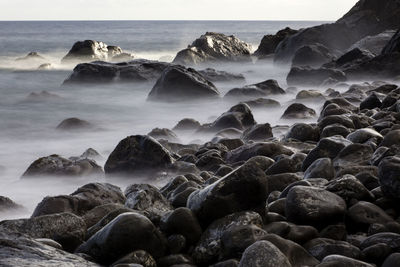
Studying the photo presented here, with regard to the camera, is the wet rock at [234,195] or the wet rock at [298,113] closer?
the wet rock at [234,195]

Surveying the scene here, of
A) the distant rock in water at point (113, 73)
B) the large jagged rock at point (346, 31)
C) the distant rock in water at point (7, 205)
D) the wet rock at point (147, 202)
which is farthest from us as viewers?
the large jagged rock at point (346, 31)

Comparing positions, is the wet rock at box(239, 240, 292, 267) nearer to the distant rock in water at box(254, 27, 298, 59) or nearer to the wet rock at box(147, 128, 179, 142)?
the wet rock at box(147, 128, 179, 142)

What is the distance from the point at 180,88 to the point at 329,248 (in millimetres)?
11570

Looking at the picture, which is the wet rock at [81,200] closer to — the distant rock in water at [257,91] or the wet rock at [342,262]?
the wet rock at [342,262]

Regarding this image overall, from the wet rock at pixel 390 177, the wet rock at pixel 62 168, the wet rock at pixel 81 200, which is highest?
the wet rock at pixel 390 177

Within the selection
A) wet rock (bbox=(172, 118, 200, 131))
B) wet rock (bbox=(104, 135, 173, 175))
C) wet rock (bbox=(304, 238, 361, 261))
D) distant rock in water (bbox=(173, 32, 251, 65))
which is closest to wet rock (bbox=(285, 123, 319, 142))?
wet rock (bbox=(104, 135, 173, 175))

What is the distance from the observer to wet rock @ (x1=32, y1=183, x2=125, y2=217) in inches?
175

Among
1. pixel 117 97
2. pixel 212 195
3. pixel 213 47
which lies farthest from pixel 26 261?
pixel 213 47

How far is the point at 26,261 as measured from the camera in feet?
8.93

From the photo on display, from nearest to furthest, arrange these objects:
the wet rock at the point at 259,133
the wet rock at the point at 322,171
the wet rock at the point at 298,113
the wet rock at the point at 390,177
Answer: the wet rock at the point at 390,177 → the wet rock at the point at 322,171 → the wet rock at the point at 259,133 → the wet rock at the point at 298,113

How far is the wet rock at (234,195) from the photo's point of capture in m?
3.35

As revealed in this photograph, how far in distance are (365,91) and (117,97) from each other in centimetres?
704

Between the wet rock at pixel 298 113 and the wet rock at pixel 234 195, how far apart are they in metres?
7.01

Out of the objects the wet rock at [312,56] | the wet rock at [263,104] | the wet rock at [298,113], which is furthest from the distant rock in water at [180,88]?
the wet rock at [312,56]
